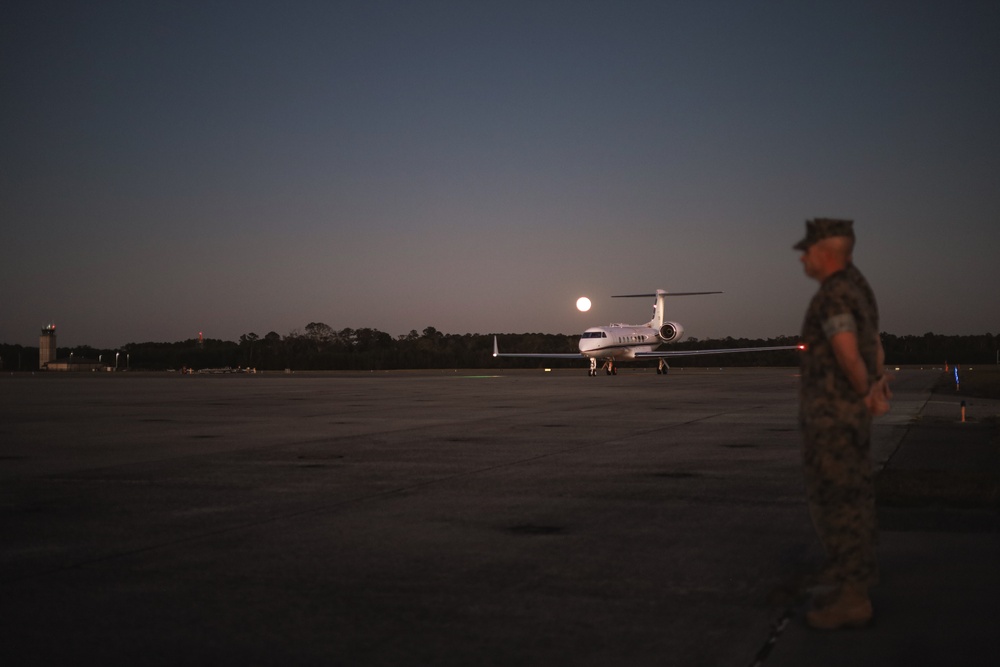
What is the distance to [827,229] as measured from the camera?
511cm

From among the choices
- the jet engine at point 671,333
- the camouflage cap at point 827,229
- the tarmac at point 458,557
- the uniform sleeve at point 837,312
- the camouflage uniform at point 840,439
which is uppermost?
the jet engine at point 671,333

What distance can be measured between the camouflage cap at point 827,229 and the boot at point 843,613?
1.86 m

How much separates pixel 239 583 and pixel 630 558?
2542 mm

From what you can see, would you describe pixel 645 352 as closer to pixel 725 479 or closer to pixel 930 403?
pixel 930 403

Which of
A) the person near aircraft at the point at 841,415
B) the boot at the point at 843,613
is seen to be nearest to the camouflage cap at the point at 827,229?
the person near aircraft at the point at 841,415

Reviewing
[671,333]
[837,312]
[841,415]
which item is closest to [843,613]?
[841,415]

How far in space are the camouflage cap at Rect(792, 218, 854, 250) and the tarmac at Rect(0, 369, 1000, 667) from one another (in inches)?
78.8

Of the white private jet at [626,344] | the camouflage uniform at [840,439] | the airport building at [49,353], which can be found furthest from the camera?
the airport building at [49,353]

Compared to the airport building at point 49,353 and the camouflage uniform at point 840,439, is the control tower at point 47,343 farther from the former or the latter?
the camouflage uniform at point 840,439

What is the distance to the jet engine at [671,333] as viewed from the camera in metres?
61.5

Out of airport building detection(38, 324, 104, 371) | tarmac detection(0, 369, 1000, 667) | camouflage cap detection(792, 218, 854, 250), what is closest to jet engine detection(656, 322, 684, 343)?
tarmac detection(0, 369, 1000, 667)

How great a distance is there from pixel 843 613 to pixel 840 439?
88 cm

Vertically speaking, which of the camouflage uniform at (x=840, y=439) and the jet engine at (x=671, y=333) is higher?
the jet engine at (x=671, y=333)

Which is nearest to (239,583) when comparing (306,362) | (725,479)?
(725,479)
